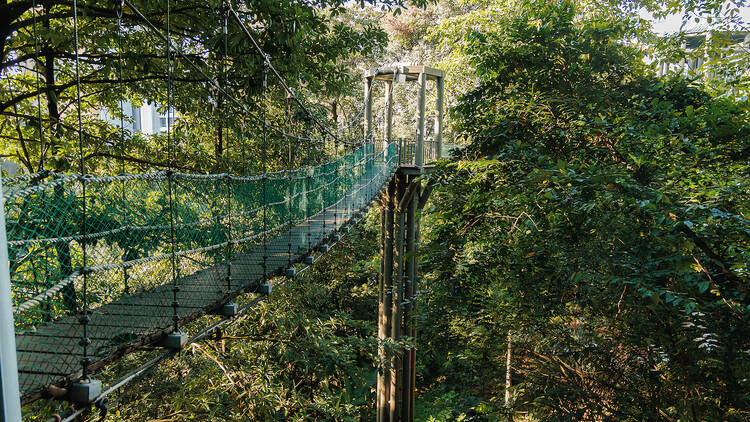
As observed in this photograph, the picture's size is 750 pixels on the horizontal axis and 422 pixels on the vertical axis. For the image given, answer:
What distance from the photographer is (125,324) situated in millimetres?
1657

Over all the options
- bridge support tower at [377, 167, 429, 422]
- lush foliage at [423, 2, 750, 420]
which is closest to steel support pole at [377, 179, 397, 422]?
bridge support tower at [377, 167, 429, 422]

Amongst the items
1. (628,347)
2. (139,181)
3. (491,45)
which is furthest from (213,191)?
(491,45)

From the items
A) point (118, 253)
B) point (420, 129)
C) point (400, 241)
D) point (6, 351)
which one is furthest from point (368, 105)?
point (6, 351)

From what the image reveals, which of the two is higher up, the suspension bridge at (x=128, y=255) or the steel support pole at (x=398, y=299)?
the suspension bridge at (x=128, y=255)

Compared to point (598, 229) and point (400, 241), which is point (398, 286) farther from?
point (598, 229)

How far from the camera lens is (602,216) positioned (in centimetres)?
226

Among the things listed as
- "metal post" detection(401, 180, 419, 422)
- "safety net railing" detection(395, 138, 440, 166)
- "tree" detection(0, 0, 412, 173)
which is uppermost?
"tree" detection(0, 0, 412, 173)

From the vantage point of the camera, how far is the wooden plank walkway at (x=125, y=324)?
128cm

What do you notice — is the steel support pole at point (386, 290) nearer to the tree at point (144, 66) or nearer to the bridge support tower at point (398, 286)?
the bridge support tower at point (398, 286)

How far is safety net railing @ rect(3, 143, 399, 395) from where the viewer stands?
1350mm

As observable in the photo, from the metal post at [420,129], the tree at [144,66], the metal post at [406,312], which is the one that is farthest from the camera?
the metal post at [406,312]

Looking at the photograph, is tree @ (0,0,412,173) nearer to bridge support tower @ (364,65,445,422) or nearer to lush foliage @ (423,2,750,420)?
lush foliage @ (423,2,750,420)

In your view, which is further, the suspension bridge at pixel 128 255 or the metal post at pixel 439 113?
the metal post at pixel 439 113

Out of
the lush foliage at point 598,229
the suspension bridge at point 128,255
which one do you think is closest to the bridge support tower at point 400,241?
the lush foliage at point 598,229
